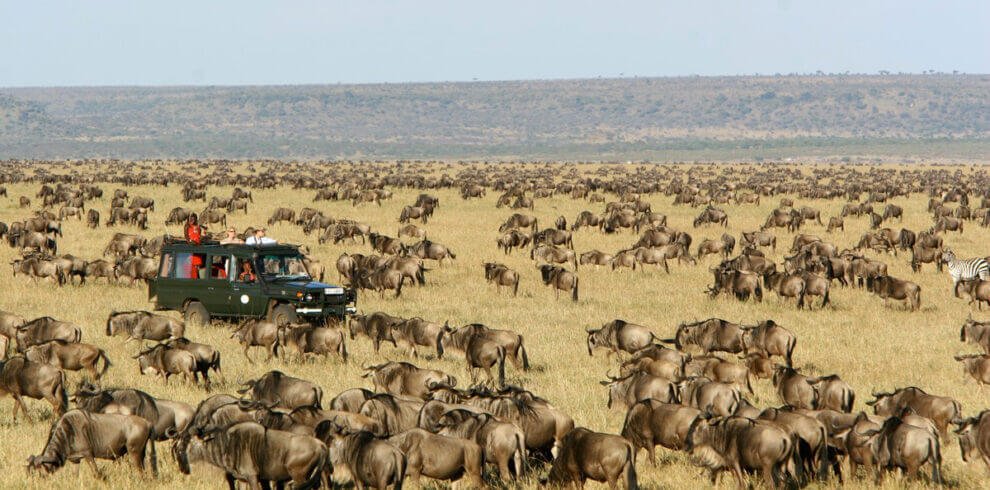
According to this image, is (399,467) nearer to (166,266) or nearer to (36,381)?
(36,381)

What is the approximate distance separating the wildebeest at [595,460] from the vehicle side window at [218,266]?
1130 cm

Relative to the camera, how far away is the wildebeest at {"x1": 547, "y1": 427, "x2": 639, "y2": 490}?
954 cm

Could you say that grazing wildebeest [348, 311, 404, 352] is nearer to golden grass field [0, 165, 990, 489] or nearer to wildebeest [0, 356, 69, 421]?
golden grass field [0, 165, 990, 489]

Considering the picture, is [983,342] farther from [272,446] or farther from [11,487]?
[11,487]

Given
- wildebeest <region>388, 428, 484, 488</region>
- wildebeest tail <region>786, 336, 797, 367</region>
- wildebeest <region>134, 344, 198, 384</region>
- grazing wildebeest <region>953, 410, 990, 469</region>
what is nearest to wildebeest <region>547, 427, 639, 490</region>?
wildebeest <region>388, 428, 484, 488</region>

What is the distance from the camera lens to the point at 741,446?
9.91 meters

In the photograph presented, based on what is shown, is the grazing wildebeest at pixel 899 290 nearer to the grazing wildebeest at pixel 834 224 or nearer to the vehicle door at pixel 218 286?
the vehicle door at pixel 218 286

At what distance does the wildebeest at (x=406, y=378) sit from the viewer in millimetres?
12820

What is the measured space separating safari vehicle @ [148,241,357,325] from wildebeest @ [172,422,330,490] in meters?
8.96

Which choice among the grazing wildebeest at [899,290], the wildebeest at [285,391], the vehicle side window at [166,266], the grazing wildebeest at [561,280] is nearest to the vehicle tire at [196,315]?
the vehicle side window at [166,266]

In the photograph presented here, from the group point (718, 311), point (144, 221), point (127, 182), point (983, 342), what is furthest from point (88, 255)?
point (127, 182)

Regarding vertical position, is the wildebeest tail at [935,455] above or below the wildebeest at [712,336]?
above

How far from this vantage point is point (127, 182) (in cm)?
6506

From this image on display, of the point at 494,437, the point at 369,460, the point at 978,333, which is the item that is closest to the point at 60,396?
the point at 369,460
